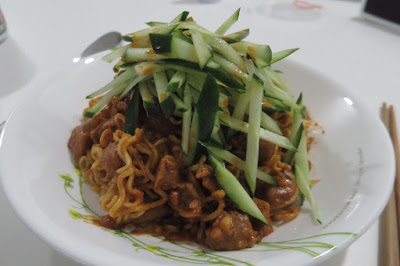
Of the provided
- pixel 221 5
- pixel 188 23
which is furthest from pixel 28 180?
pixel 221 5

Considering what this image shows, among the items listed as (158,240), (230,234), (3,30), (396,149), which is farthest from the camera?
(3,30)

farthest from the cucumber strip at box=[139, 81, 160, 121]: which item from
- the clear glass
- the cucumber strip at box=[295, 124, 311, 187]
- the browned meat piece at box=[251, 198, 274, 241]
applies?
the clear glass

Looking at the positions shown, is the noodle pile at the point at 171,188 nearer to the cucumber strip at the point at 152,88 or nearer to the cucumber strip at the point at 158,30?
the cucumber strip at the point at 152,88

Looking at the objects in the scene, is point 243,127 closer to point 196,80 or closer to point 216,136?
point 216,136

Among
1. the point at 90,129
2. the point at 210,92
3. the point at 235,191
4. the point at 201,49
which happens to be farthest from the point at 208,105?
the point at 90,129

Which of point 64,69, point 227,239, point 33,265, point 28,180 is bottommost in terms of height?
point 33,265

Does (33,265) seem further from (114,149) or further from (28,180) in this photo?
(114,149)

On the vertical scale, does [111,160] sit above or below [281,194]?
above
